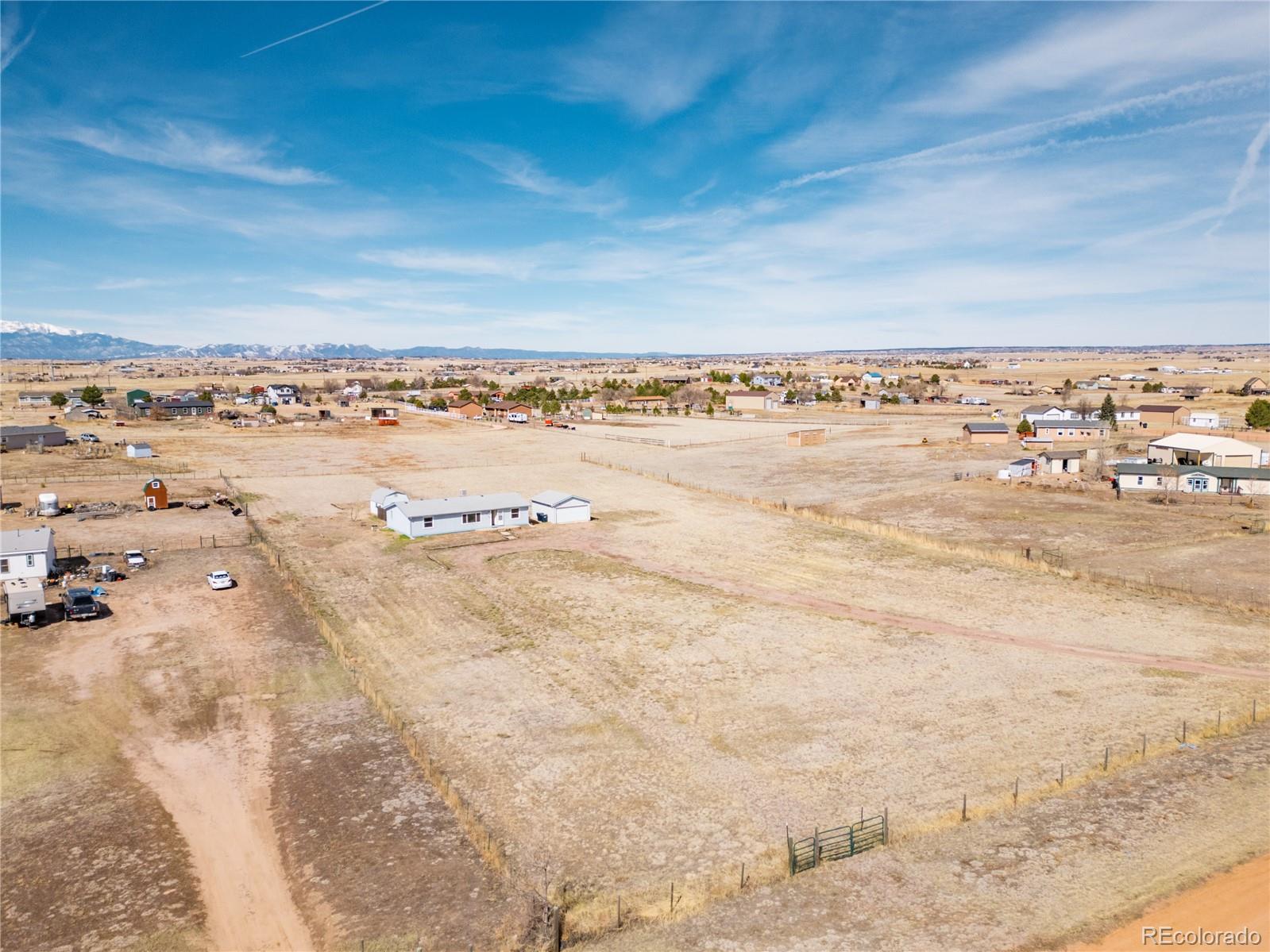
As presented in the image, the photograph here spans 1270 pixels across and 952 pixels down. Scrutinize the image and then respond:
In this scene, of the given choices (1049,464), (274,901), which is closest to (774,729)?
(274,901)

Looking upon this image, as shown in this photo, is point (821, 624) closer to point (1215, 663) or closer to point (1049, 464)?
point (1215, 663)

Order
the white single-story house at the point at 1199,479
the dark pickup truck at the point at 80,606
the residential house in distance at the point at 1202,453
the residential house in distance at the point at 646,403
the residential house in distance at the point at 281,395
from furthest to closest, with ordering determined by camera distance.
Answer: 1. the residential house in distance at the point at 646,403
2. the residential house in distance at the point at 281,395
3. the residential house in distance at the point at 1202,453
4. the white single-story house at the point at 1199,479
5. the dark pickup truck at the point at 80,606

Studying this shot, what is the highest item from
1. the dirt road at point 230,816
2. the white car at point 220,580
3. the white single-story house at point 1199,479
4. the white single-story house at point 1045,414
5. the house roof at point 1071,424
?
the white single-story house at point 1045,414

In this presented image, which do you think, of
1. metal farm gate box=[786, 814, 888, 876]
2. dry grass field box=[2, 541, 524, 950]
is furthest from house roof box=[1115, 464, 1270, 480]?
dry grass field box=[2, 541, 524, 950]

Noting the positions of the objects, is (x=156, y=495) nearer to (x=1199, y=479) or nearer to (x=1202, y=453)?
(x=1199, y=479)

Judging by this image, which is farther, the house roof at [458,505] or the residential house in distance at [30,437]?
the residential house in distance at [30,437]

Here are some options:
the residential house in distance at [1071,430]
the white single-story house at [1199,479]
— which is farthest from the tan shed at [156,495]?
the residential house in distance at [1071,430]

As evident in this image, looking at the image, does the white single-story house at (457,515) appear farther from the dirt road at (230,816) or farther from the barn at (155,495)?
the dirt road at (230,816)

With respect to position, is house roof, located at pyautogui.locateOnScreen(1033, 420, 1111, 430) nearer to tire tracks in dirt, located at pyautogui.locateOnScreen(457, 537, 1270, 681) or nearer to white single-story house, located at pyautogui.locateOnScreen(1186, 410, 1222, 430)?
white single-story house, located at pyautogui.locateOnScreen(1186, 410, 1222, 430)
